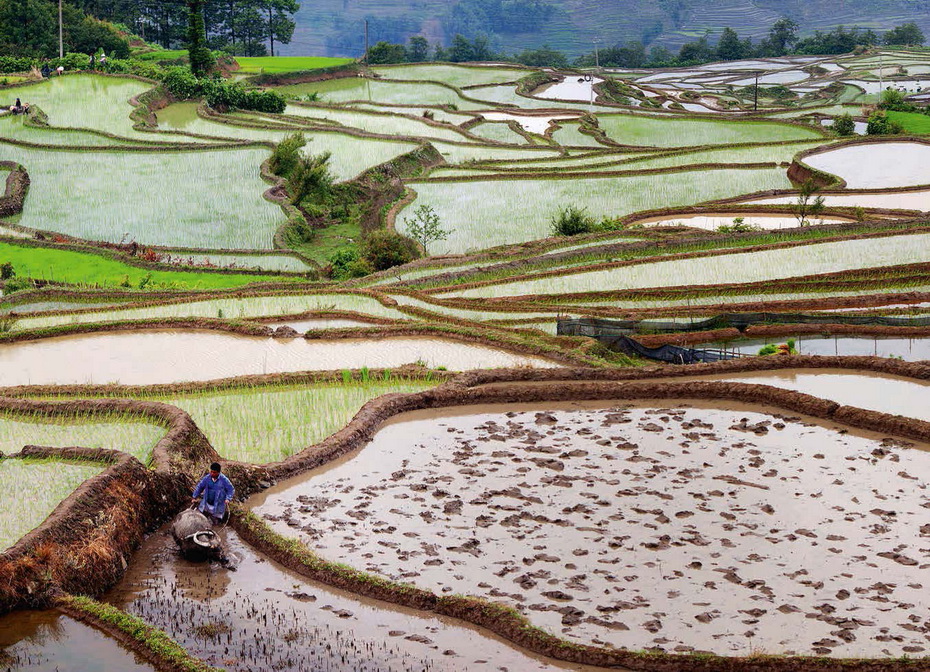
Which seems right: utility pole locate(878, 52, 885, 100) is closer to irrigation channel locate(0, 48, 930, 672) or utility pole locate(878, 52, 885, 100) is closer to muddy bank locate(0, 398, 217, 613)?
irrigation channel locate(0, 48, 930, 672)

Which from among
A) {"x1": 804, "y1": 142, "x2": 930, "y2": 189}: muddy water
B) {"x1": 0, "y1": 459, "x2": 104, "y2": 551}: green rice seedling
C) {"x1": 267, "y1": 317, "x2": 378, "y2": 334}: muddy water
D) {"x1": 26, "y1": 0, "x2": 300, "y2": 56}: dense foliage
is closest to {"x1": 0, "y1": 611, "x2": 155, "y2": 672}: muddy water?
{"x1": 0, "y1": 459, "x2": 104, "y2": 551}: green rice seedling

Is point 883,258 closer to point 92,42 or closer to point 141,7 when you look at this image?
point 92,42

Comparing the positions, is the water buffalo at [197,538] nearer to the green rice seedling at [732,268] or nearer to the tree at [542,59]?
the green rice seedling at [732,268]

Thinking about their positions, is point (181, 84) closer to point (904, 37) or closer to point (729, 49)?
point (729, 49)

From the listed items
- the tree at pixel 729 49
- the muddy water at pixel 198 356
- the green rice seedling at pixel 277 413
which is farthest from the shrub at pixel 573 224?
the tree at pixel 729 49

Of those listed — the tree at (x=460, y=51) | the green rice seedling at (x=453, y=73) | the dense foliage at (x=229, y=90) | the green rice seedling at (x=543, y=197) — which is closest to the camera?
the green rice seedling at (x=543, y=197)

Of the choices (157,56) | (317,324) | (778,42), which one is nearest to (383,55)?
(157,56)
